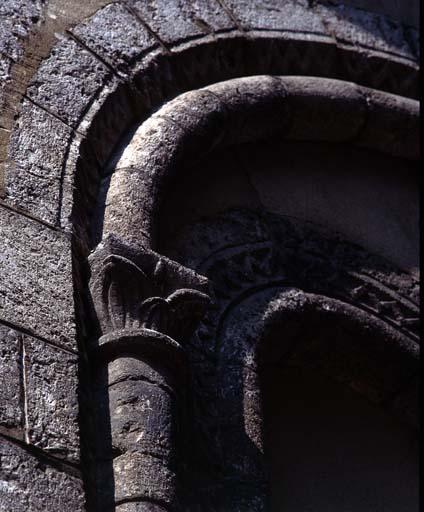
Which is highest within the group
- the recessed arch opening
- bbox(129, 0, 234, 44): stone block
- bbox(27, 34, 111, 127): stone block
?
bbox(129, 0, 234, 44): stone block

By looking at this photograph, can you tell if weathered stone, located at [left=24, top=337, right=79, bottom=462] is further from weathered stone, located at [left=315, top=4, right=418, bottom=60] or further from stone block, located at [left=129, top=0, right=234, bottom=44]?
weathered stone, located at [left=315, top=4, right=418, bottom=60]

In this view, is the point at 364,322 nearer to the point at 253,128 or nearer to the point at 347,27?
the point at 253,128

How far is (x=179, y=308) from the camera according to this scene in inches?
176

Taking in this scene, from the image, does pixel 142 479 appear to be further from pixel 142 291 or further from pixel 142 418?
pixel 142 291

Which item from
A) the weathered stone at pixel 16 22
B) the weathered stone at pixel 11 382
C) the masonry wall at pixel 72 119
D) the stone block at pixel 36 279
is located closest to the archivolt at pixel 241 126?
the masonry wall at pixel 72 119

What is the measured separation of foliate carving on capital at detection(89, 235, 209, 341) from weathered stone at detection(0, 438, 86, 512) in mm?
685

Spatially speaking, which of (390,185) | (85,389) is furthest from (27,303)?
(390,185)

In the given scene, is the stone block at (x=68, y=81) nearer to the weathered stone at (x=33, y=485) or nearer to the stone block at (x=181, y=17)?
the stone block at (x=181, y=17)

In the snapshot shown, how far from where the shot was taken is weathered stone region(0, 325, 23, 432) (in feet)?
12.3

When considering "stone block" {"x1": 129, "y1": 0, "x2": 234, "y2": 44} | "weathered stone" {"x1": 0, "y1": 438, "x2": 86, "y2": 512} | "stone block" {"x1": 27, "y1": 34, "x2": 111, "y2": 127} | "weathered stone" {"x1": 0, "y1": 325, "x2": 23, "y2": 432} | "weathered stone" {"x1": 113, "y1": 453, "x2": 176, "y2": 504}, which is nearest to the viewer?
"weathered stone" {"x1": 0, "y1": 438, "x2": 86, "y2": 512}

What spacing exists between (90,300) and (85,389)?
37 centimetres

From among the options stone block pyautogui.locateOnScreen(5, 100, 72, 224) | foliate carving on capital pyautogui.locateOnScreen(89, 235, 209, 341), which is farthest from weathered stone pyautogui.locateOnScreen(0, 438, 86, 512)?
stone block pyautogui.locateOnScreen(5, 100, 72, 224)

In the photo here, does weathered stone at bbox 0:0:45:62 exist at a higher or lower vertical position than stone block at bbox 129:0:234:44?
lower

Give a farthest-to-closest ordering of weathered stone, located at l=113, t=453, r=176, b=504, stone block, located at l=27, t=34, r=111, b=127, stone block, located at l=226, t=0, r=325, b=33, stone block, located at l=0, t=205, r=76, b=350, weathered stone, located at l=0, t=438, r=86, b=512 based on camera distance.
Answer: stone block, located at l=226, t=0, r=325, b=33 → stone block, located at l=27, t=34, r=111, b=127 → stone block, located at l=0, t=205, r=76, b=350 → weathered stone, located at l=113, t=453, r=176, b=504 → weathered stone, located at l=0, t=438, r=86, b=512
